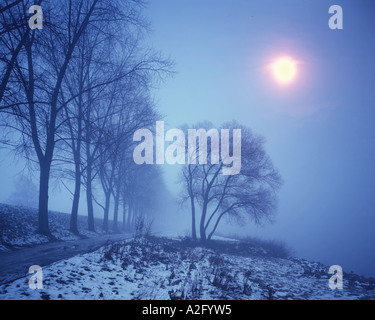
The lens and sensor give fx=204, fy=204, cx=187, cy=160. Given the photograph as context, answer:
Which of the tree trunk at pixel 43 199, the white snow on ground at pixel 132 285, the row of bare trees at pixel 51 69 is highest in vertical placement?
the row of bare trees at pixel 51 69

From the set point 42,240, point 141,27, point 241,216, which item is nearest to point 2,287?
point 42,240

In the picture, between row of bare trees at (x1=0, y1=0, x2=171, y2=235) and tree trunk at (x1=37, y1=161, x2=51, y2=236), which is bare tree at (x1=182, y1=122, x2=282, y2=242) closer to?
row of bare trees at (x1=0, y1=0, x2=171, y2=235)

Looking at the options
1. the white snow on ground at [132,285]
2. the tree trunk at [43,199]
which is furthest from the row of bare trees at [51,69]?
the white snow on ground at [132,285]

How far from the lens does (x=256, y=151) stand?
17984 millimetres

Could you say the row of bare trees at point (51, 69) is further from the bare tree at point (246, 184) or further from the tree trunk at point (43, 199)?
the bare tree at point (246, 184)

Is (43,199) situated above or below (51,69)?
below

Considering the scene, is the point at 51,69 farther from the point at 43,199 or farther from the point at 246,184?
the point at 246,184

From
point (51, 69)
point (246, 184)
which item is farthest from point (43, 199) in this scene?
point (246, 184)

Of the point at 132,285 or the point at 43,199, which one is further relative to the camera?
the point at 43,199

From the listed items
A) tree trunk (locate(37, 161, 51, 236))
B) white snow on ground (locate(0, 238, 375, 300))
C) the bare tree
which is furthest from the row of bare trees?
the bare tree

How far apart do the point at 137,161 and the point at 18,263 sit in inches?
754

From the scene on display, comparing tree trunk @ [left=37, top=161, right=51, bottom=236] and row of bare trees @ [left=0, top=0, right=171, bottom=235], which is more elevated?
row of bare trees @ [left=0, top=0, right=171, bottom=235]

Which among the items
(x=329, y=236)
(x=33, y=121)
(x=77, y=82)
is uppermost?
(x=77, y=82)
